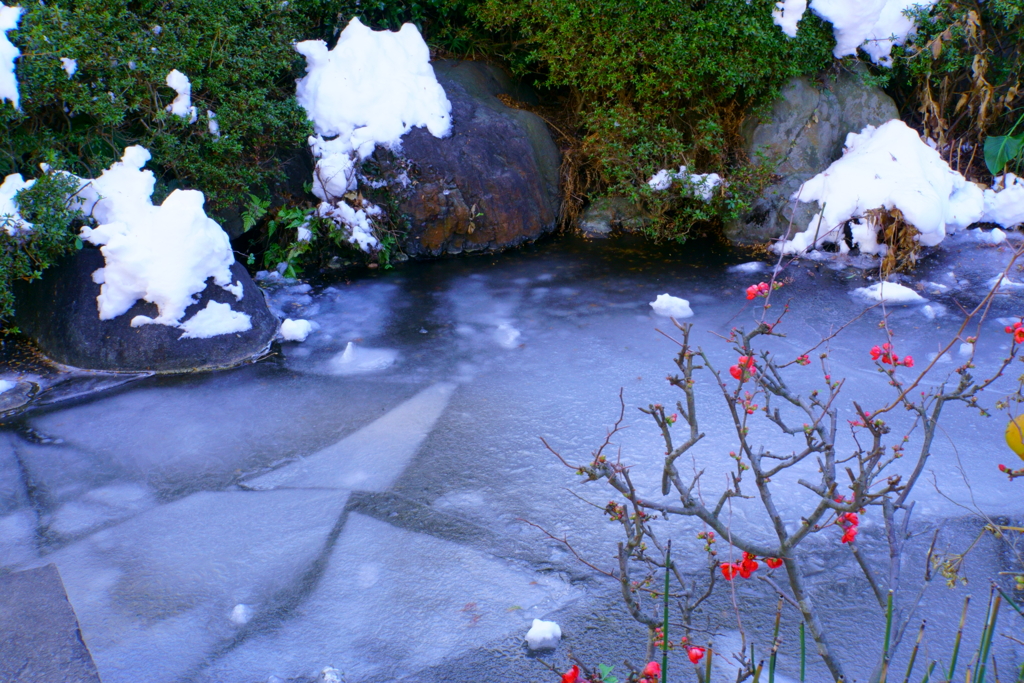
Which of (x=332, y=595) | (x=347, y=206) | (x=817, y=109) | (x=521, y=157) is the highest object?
(x=817, y=109)

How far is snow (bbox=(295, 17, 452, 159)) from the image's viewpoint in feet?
18.2

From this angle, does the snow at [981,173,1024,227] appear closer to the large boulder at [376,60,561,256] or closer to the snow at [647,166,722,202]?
the snow at [647,166,722,202]

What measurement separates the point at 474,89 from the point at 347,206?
72.3 inches

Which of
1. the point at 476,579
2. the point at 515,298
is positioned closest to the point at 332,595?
the point at 476,579

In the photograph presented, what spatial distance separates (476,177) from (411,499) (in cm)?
366

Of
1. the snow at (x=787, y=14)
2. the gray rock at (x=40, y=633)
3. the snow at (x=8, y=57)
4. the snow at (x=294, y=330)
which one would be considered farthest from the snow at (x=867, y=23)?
the gray rock at (x=40, y=633)

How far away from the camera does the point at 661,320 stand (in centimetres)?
438

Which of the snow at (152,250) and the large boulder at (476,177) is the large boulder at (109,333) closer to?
the snow at (152,250)

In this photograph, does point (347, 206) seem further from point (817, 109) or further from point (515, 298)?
point (817, 109)

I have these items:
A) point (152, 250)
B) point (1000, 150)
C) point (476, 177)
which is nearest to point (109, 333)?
point (152, 250)

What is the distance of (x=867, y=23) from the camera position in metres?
5.90

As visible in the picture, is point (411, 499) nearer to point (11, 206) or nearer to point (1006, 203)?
point (11, 206)

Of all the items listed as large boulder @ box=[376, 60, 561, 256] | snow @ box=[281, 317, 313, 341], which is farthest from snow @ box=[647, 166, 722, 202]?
Result: snow @ box=[281, 317, 313, 341]

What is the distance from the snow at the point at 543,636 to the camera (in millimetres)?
2004
